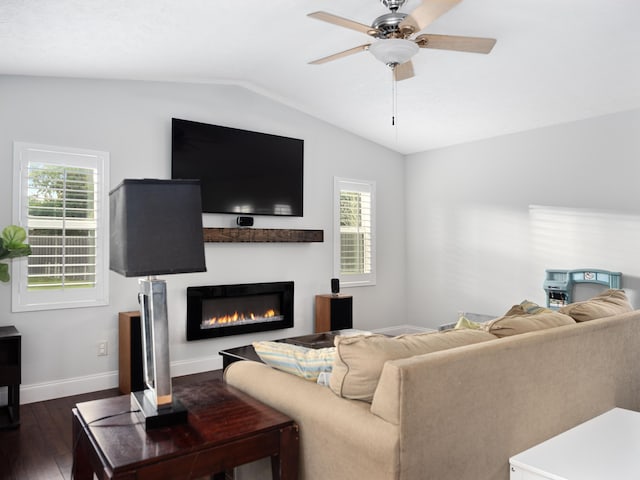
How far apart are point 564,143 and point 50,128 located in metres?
5.03

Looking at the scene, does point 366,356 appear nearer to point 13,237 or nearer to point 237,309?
point 13,237

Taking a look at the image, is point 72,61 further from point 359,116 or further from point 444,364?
point 444,364

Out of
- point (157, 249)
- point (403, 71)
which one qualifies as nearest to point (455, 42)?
point (403, 71)

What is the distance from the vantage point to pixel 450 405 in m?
1.64

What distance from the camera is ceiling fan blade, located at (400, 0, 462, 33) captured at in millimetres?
2520

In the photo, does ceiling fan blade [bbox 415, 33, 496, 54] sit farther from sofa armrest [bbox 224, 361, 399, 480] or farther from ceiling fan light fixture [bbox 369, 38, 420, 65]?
sofa armrest [bbox 224, 361, 399, 480]

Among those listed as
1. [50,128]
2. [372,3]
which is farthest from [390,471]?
[50,128]

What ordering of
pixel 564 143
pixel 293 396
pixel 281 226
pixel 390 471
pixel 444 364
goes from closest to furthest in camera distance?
pixel 390 471 < pixel 444 364 < pixel 293 396 < pixel 564 143 < pixel 281 226

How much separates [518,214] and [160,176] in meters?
3.98

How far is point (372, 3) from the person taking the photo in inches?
135

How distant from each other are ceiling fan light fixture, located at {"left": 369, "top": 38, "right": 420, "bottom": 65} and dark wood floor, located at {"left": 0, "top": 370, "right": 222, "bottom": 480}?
303 centimetres

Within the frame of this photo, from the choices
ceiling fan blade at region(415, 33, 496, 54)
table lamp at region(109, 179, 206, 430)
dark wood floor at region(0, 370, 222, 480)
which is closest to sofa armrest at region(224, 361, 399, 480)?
table lamp at region(109, 179, 206, 430)

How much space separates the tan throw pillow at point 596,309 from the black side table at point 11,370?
11.9 feet

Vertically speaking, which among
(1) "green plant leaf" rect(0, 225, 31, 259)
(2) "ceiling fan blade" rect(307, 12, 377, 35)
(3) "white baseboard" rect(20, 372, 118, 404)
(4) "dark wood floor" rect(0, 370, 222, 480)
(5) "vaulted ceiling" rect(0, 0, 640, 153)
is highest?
(5) "vaulted ceiling" rect(0, 0, 640, 153)
